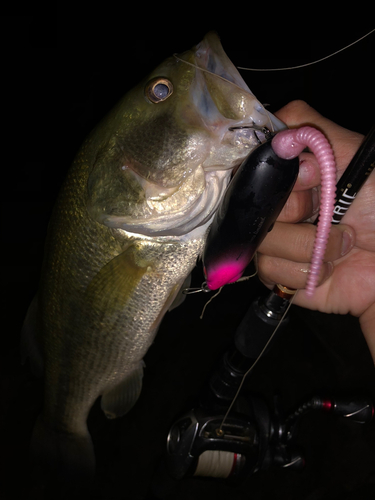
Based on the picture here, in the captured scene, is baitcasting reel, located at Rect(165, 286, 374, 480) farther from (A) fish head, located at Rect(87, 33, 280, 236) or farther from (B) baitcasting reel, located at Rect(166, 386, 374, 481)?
(A) fish head, located at Rect(87, 33, 280, 236)

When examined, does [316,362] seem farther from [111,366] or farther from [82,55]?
[82,55]

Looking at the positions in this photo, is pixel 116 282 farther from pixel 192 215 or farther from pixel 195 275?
pixel 195 275

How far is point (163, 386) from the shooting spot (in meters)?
2.56

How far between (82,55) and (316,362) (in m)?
3.75

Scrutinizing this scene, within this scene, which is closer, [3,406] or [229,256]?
[229,256]

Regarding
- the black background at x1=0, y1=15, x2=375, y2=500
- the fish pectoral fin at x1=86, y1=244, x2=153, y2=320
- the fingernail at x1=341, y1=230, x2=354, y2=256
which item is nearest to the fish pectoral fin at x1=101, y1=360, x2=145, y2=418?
the fish pectoral fin at x1=86, y1=244, x2=153, y2=320

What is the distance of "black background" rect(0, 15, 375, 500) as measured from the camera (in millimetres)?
2293

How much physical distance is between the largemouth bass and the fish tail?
31 centimetres

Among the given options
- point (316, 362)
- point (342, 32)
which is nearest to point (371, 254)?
point (316, 362)

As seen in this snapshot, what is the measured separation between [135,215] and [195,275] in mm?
1999

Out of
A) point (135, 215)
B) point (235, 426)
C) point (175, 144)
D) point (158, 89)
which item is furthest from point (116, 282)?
point (235, 426)

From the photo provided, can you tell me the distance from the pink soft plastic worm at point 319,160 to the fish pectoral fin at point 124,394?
90 cm

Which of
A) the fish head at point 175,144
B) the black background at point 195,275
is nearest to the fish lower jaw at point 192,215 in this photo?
the fish head at point 175,144

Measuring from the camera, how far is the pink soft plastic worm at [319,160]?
0.53 meters
